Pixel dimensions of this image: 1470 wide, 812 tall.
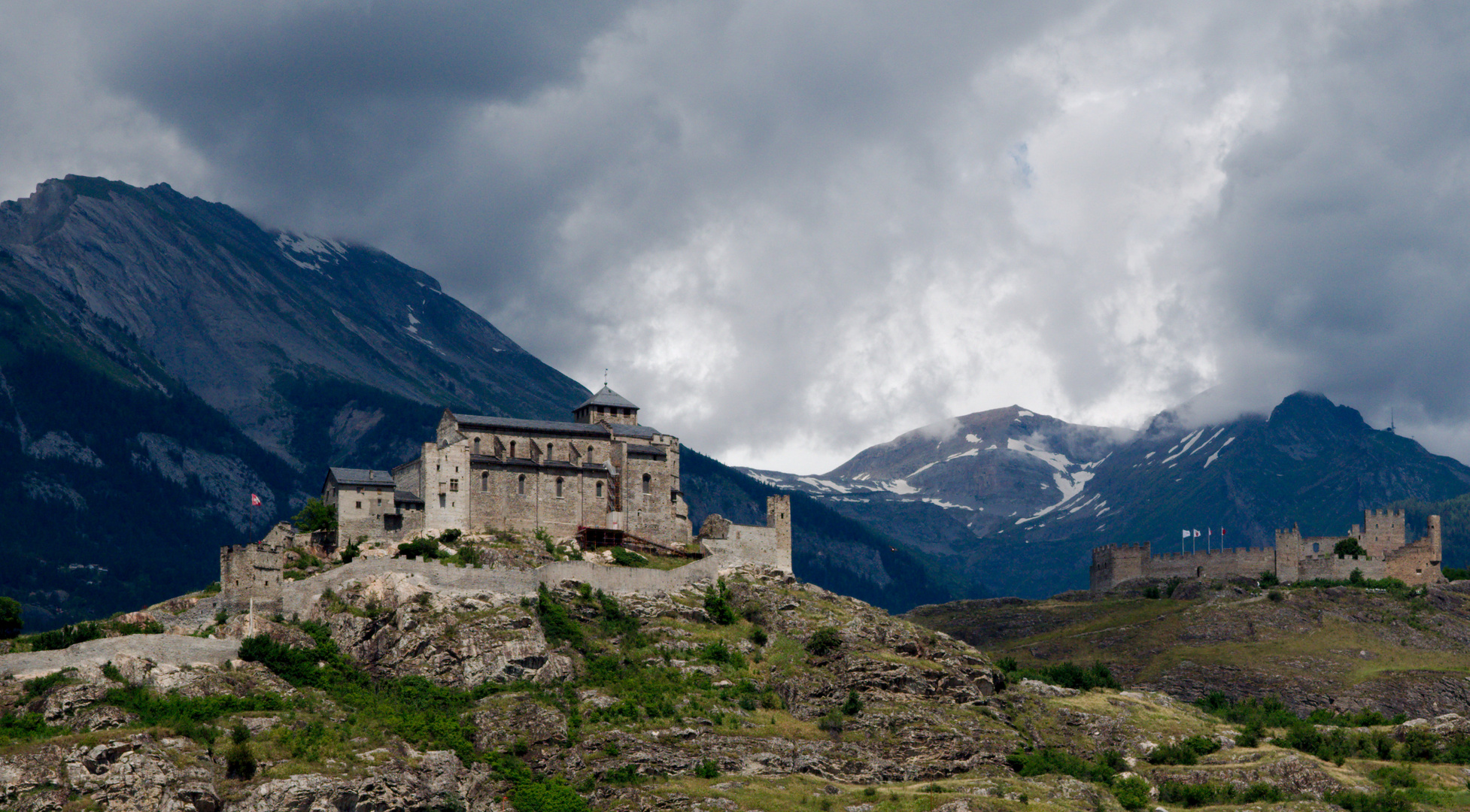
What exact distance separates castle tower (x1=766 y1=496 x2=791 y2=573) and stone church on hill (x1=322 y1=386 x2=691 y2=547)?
31.7 ft

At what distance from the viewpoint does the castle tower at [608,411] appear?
170125 millimetres

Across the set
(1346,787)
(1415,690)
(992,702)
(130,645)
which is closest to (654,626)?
(992,702)

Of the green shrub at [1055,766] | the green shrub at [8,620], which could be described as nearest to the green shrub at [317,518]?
the green shrub at [8,620]

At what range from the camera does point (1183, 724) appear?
500 feet

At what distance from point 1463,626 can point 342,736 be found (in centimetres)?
13829

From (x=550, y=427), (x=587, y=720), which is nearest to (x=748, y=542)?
(x=550, y=427)

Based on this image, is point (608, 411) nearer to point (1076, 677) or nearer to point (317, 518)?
point (317, 518)

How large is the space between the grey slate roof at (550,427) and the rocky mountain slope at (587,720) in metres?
14.8

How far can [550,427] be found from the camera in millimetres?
157375

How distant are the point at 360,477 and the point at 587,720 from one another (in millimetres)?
34240

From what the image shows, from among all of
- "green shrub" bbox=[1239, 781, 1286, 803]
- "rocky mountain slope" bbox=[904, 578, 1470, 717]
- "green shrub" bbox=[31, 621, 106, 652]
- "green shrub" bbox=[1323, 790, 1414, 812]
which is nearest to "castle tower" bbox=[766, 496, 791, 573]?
"rocky mountain slope" bbox=[904, 578, 1470, 717]

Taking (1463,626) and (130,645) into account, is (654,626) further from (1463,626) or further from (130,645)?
(1463,626)

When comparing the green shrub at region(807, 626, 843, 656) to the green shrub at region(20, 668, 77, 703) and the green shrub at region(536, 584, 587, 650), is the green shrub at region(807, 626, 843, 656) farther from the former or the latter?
the green shrub at region(20, 668, 77, 703)

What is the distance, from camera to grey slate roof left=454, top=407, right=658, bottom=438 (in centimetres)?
15438
